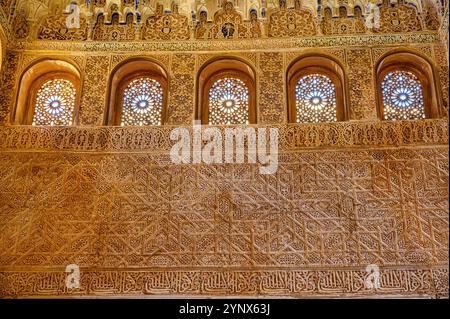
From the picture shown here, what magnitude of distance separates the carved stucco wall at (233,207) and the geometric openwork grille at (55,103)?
11.8 inches

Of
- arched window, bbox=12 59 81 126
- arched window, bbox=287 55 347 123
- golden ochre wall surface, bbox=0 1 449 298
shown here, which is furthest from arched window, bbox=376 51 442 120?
arched window, bbox=12 59 81 126

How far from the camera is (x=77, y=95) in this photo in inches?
298

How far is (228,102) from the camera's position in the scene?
25.0ft

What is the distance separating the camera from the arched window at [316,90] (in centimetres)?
744

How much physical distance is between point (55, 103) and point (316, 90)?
331 cm

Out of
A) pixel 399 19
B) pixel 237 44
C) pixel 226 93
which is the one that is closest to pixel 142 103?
pixel 226 93

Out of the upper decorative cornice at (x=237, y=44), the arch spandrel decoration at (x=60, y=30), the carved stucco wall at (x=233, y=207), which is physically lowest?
the carved stucco wall at (x=233, y=207)

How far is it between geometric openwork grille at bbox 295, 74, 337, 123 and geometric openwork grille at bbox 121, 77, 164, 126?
175cm

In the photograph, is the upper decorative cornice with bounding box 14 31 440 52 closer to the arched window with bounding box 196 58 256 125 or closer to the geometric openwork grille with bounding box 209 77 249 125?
the arched window with bounding box 196 58 256 125

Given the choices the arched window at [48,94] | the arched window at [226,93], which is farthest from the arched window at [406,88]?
the arched window at [48,94]

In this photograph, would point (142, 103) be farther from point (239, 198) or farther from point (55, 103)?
point (239, 198)

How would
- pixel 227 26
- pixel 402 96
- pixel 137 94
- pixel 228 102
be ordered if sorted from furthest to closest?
pixel 227 26 → pixel 137 94 → pixel 228 102 → pixel 402 96

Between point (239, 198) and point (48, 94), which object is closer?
point (239, 198)

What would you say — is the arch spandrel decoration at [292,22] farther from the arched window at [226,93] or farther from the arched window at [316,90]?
the arched window at [226,93]
